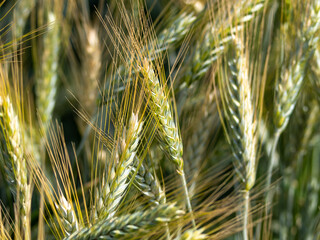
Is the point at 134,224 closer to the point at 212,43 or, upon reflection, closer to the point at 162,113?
the point at 162,113

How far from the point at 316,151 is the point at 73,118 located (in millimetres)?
659

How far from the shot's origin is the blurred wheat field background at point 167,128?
23.0 inches

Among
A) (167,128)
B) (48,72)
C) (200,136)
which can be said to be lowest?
(200,136)

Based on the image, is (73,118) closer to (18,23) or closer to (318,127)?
(18,23)

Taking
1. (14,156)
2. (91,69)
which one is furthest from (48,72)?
(14,156)

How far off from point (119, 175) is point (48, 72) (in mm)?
465

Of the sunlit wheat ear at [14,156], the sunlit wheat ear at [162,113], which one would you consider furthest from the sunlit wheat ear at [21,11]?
the sunlit wheat ear at [162,113]

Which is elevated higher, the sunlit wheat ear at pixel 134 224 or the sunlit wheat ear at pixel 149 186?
the sunlit wheat ear at pixel 134 224

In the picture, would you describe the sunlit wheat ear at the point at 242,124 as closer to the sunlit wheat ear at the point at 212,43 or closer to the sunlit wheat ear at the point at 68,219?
the sunlit wheat ear at the point at 212,43

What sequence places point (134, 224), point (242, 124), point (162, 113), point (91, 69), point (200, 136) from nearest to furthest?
point (134, 224) → point (162, 113) → point (242, 124) → point (200, 136) → point (91, 69)

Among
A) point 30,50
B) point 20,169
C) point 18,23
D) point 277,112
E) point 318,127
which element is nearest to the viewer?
point 20,169

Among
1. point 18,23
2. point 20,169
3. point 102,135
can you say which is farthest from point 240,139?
point 18,23

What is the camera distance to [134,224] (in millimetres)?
480

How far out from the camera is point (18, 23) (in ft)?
2.97
